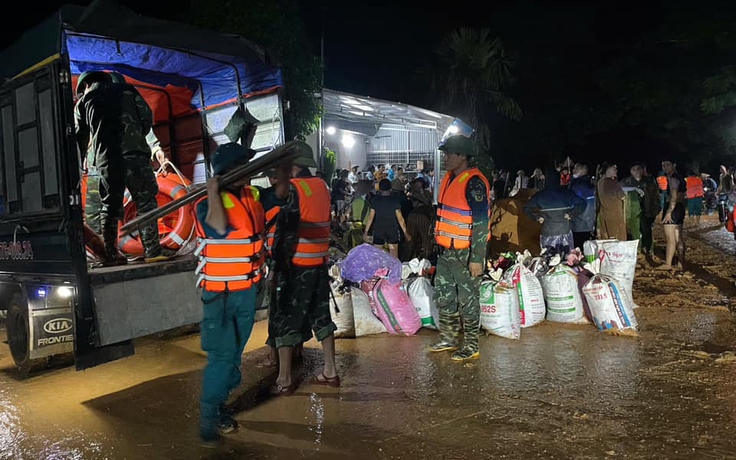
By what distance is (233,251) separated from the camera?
3574mm

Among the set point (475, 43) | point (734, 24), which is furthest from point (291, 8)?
point (734, 24)

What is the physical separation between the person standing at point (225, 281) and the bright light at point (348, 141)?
14.8 meters

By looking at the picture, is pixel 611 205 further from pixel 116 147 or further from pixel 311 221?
pixel 116 147

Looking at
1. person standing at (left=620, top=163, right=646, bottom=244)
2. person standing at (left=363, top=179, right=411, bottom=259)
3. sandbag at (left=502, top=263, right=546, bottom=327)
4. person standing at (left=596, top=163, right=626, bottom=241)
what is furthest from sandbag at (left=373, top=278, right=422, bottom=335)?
person standing at (left=620, top=163, right=646, bottom=244)

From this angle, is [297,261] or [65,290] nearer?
[65,290]

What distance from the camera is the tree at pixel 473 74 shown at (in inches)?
795

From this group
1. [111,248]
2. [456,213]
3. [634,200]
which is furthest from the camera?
[634,200]

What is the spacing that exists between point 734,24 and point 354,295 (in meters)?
19.0

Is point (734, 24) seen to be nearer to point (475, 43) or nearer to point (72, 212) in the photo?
point (475, 43)

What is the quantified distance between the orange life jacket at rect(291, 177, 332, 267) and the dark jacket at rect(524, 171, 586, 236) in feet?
12.5

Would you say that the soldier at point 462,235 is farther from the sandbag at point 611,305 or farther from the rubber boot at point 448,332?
the sandbag at point 611,305

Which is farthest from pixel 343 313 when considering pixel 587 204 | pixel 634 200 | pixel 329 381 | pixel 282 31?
pixel 634 200

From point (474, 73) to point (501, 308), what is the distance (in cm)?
1613

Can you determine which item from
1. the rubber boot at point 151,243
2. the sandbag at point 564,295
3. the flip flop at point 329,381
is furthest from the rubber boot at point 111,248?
the sandbag at point 564,295
